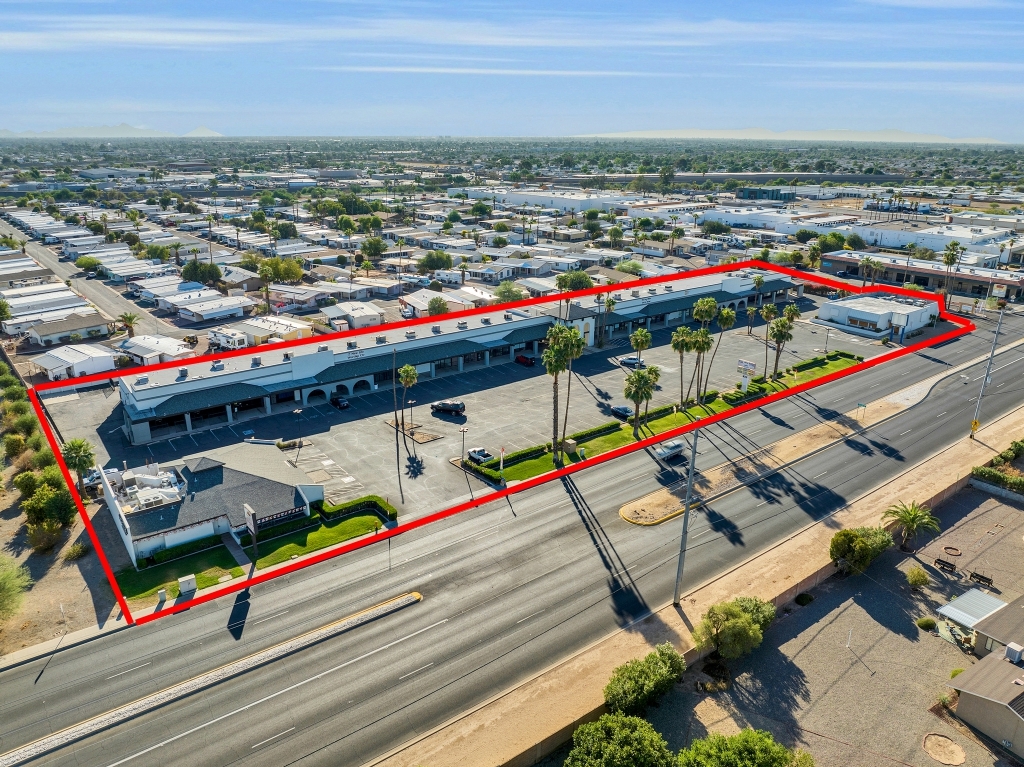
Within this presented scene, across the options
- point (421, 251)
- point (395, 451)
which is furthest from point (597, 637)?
point (421, 251)

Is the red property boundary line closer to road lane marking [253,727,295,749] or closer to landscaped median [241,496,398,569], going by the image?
landscaped median [241,496,398,569]

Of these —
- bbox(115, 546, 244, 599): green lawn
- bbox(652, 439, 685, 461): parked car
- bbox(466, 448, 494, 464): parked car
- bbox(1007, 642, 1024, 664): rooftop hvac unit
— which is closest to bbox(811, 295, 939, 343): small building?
bbox(652, 439, 685, 461): parked car

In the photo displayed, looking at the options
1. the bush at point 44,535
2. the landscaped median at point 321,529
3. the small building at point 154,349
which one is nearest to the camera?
the landscaped median at point 321,529

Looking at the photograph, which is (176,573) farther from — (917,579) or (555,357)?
(917,579)

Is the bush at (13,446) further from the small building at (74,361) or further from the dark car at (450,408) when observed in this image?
the dark car at (450,408)

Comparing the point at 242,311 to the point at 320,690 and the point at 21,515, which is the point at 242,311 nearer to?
the point at 21,515

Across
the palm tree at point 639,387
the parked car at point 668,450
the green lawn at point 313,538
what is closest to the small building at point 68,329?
the green lawn at point 313,538
